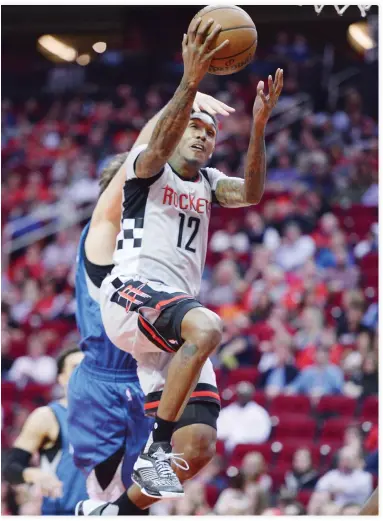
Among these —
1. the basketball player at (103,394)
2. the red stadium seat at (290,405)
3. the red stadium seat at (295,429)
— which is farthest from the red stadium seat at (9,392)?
the basketball player at (103,394)

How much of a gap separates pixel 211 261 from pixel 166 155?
30.6 ft

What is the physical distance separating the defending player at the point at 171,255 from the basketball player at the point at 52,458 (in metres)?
1.86

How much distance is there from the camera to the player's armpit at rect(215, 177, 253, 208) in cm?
568

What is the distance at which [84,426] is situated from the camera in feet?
21.5

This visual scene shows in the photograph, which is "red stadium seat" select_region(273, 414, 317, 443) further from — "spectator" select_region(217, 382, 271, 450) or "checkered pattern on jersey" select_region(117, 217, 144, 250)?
"checkered pattern on jersey" select_region(117, 217, 144, 250)

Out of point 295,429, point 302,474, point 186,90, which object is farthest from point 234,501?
point 186,90

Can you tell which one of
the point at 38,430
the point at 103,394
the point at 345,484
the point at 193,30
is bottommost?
the point at 345,484

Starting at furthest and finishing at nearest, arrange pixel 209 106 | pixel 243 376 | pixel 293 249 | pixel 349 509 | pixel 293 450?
1. pixel 293 249
2. pixel 243 376
3. pixel 293 450
4. pixel 349 509
5. pixel 209 106

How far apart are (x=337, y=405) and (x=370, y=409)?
39 cm

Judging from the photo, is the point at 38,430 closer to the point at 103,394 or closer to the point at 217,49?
the point at 103,394

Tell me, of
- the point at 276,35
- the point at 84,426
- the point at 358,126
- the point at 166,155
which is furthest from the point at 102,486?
the point at 276,35

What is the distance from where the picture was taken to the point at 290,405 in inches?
449

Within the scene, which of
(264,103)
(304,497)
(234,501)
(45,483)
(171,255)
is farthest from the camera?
(304,497)

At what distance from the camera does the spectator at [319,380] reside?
1142 centimetres
